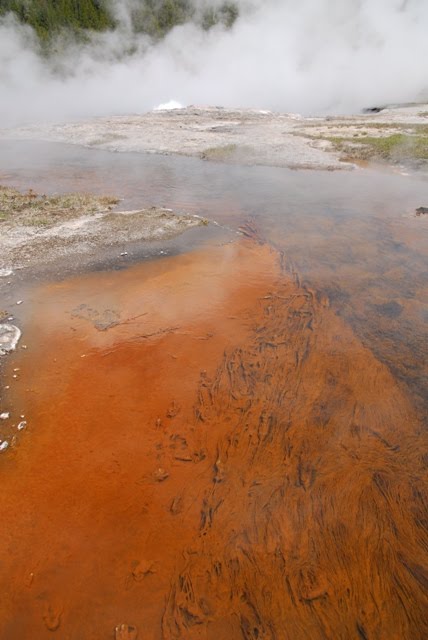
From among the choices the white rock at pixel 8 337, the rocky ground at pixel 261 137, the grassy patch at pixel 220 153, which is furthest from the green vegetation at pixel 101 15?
the white rock at pixel 8 337

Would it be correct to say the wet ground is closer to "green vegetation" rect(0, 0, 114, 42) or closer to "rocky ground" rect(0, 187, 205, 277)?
"rocky ground" rect(0, 187, 205, 277)

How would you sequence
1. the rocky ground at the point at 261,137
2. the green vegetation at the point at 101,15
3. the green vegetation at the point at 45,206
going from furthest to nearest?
the green vegetation at the point at 101,15 → the rocky ground at the point at 261,137 → the green vegetation at the point at 45,206

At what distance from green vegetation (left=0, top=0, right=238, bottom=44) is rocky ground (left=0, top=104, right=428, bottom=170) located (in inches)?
1685

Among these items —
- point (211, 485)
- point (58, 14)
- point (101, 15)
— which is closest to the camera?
point (211, 485)

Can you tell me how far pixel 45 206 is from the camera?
13.6 m

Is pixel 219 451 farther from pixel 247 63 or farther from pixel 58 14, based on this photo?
pixel 58 14

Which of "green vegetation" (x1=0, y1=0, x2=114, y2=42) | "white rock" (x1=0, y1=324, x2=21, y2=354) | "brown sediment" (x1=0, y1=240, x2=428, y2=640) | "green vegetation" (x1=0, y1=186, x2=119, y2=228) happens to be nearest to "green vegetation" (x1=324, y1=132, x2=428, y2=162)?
"green vegetation" (x1=0, y1=186, x2=119, y2=228)

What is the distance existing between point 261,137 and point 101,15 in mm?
61588

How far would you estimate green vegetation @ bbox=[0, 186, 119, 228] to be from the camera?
12.5 m

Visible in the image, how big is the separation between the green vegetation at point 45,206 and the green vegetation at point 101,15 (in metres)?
62.2

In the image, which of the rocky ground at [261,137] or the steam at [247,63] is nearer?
the rocky ground at [261,137]

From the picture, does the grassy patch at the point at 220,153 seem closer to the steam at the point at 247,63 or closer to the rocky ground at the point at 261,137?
the rocky ground at the point at 261,137

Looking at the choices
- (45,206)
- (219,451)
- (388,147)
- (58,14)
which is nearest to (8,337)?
(219,451)

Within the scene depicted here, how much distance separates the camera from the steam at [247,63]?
50438mm
